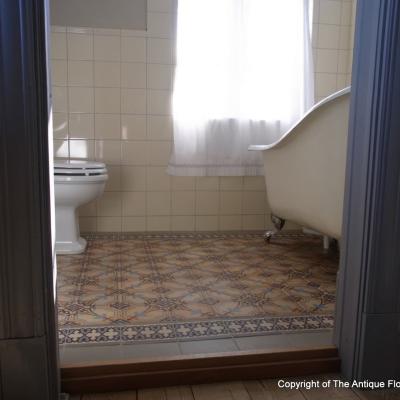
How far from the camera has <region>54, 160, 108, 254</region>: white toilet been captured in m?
2.48

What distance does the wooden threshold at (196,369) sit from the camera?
126 cm

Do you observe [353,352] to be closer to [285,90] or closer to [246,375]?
[246,375]

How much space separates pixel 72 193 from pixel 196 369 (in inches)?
59.2

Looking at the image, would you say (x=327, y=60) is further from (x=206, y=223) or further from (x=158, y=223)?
(x=158, y=223)

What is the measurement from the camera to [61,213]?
2627 millimetres

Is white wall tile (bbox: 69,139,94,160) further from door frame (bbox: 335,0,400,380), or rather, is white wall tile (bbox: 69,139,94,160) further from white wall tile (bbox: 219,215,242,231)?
door frame (bbox: 335,0,400,380)

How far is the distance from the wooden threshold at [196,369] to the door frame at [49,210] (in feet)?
0.28

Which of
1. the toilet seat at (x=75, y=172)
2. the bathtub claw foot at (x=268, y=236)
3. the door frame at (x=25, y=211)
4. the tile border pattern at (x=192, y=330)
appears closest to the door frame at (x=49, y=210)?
the door frame at (x=25, y=211)

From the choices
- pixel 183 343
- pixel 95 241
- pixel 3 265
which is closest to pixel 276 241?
pixel 95 241

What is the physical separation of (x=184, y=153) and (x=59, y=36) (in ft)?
3.65

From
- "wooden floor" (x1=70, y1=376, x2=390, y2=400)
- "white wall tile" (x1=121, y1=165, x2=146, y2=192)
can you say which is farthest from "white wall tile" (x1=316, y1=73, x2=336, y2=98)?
"wooden floor" (x1=70, y1=376, x2=390, y2=400)

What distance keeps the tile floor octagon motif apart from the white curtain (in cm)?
63

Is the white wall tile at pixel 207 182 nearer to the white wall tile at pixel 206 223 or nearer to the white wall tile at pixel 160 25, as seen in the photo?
the white wall tile at pixel 206 223

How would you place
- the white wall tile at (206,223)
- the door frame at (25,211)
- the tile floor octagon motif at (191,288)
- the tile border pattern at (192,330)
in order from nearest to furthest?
the door frame at (25,211), the tile border pattern at (192,330), the tile floor octagon motif at (191,288), the white wall tile at (206,223)
